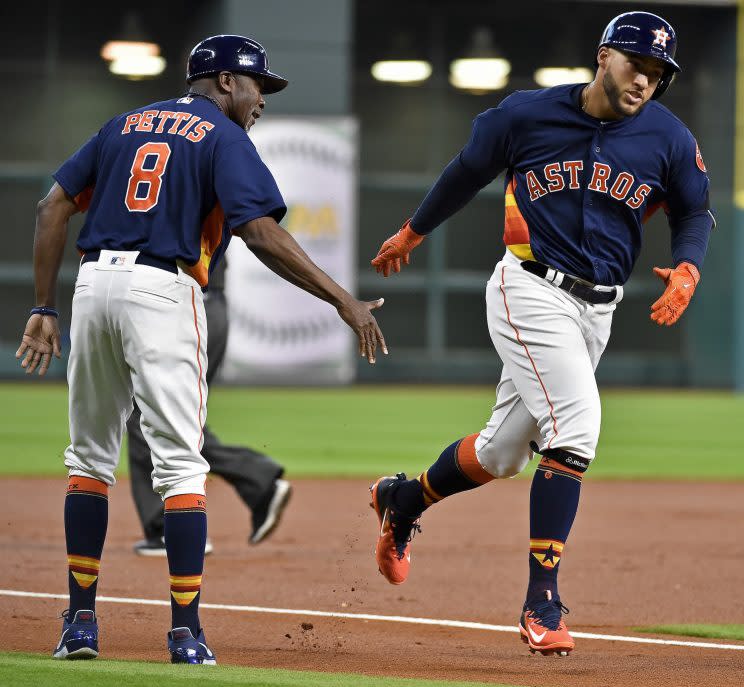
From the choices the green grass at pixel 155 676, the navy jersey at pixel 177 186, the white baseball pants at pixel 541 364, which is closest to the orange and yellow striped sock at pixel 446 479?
the white baseball pants at pixel 541 364

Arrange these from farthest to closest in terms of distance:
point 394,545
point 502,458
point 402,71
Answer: point 402,71 → point 394,545 → point 502,458

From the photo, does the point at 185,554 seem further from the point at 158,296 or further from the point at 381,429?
the point at 381,429

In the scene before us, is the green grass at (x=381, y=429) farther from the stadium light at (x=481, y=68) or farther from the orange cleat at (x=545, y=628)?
the stadium light at (x=481, y=68)

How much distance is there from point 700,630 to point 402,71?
24759mm

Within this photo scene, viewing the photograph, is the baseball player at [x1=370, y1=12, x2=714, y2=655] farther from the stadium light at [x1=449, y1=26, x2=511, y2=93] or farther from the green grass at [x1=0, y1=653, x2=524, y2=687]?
the stadium light at [x1=449, y1=26, x2=511, y2=93]

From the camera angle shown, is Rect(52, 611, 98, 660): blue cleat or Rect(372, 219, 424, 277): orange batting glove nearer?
Rect(52, 611, 98, 660): blue cleat

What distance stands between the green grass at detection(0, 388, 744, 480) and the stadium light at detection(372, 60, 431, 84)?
7351 millimetres

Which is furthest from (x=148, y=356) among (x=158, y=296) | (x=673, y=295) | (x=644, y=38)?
(x=644, y=38)

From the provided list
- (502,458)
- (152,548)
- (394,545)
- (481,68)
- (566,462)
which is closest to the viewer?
(566,462)

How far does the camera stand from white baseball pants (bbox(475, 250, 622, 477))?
5.15 m

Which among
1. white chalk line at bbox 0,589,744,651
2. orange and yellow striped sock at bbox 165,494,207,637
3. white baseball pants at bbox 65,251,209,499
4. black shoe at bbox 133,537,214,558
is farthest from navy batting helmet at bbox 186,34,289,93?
black shoe at bbox 133,537,214,558

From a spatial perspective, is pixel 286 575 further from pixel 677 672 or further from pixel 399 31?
pixel 399 31

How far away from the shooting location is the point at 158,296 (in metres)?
4.59

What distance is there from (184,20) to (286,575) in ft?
75.4
